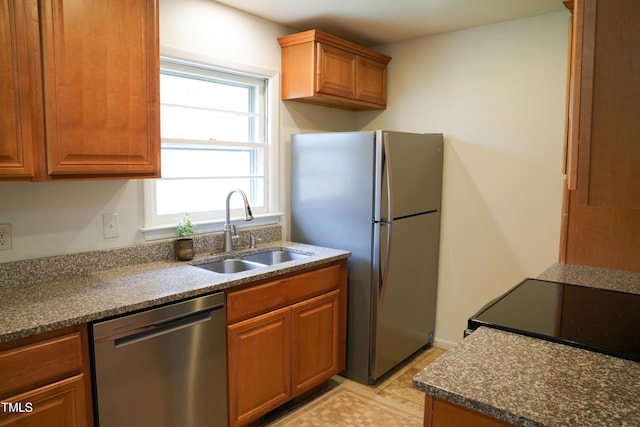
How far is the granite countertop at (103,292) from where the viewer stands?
1.57 metres

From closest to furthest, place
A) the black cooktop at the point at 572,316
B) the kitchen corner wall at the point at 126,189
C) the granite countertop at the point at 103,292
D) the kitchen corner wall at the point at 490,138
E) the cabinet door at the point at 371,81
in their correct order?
the black cooktop at the point at 572,316
the granite countertop at the point at 103,292
the kitchen corner wall at the point at 126,189
the kitchen corner wall at the point at 490,138
the cabinet door at the point at 371,81

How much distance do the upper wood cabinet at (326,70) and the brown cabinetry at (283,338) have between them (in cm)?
120

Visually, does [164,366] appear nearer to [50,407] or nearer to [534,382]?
[50,407]

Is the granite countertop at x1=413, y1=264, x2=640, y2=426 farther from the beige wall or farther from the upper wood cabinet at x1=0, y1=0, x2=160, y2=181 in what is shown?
the beige wall

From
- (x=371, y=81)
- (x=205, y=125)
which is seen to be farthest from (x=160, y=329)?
(x=371, y=81)

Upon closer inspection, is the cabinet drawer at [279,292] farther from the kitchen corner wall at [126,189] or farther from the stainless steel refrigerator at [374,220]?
the kitchen corner wall at [126,189]

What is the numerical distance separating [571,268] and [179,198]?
216cm

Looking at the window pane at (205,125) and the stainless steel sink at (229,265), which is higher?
the window pane at (205,125)

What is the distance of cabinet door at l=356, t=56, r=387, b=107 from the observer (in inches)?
Result: 132

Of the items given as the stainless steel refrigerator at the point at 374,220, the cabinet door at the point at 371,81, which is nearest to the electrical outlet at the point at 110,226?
the stainless steel refrigerator at the point at 374,220

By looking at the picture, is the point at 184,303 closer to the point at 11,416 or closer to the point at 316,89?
the point at 11,416

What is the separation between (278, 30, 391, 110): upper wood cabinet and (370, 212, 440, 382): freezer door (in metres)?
1.01

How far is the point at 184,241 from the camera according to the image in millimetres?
2510

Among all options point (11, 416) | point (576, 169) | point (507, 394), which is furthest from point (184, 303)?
point (576, 169)
